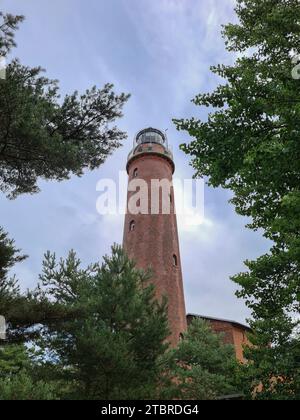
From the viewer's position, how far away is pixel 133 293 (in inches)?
567

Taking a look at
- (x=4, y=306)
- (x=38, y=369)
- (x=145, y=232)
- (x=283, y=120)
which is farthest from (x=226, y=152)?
(x=145, y=232)

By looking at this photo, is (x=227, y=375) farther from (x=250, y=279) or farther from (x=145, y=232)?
(x=145, y=232)

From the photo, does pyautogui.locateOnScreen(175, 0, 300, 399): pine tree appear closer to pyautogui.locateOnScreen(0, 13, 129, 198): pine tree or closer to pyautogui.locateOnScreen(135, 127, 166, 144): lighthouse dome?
pyautogui.locateOnScreen(0, 13, 129, 198): pine tree

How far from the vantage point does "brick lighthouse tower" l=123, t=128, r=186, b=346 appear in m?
25.5

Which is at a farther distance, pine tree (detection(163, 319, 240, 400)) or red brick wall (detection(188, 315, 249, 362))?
red brick wall (detection(188, 315, 249, 362))

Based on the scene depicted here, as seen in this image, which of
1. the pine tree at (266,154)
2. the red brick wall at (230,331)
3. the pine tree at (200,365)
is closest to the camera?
the pine tree at (266,154)

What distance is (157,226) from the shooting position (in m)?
27.6

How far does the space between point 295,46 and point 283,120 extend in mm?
3215

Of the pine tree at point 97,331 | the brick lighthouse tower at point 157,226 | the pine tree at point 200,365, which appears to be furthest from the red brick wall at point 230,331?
the pine tree at point 97,331

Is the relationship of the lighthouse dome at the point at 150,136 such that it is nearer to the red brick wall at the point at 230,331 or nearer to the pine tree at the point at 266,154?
the red brick wall at the point at 230,331

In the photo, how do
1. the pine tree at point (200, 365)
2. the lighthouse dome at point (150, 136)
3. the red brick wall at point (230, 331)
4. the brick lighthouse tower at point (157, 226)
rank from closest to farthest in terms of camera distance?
the pine tree at point (200, 365)
the brick lighthouse tower at point (157, 226)
the red brick wall at point (230, 331)
the lighthouse dome at point (150, 136)

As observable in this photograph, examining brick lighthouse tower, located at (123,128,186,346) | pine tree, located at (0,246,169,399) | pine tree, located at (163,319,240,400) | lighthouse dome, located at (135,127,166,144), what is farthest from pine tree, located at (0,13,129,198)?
lighthouse dome, located at (135,127,166,144)

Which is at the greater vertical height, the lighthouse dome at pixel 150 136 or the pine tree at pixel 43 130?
the lighthouse dome at pixel 150 136

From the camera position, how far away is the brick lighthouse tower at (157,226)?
25.5 metres
